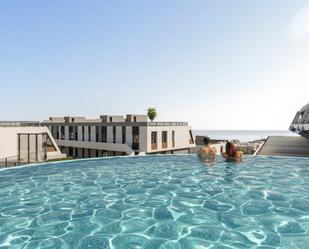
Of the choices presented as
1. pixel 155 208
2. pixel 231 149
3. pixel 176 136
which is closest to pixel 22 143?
pixel 176 136

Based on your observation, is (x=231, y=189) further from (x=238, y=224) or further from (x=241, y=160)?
(x=241, y=160)

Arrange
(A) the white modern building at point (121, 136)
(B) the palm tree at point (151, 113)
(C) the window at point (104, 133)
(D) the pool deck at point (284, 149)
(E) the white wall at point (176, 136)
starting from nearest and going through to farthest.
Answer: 1. (D) the pool deck at point (284, 149)
2. (E) the white wall at point (176, 136)
3. (A) the white modern building at point (121, 136)
4. (C) the window at point (104, 133)
5. (B) the palm tree at point (151, 113)

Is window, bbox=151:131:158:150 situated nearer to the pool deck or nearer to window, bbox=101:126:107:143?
window, bbox=101:126:107:143

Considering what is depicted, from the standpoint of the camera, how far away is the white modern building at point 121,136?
3675 centimetres

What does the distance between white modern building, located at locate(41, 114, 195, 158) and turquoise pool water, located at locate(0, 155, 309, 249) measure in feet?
69.0

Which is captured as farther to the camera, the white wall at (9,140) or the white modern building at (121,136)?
the white modern building at (121,136)

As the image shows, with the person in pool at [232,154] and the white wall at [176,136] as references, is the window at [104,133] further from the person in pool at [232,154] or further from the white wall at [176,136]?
the person in pool at [232,154]

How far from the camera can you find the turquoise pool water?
6230 millimetres

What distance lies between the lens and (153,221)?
24.0 feet

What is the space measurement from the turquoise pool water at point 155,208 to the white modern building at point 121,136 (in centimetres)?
2102

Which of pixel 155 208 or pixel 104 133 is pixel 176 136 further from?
pixel 155 208

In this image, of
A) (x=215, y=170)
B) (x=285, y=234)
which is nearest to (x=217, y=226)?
(x=285, y=234)

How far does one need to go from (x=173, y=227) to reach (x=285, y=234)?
2.61 metres

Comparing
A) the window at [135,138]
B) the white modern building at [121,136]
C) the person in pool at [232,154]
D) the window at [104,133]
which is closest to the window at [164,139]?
the white modern building at [121,136]
